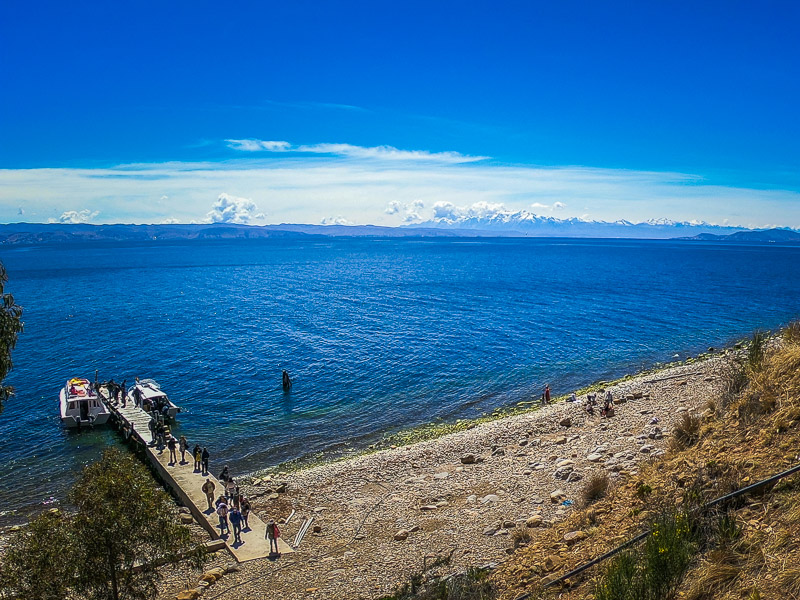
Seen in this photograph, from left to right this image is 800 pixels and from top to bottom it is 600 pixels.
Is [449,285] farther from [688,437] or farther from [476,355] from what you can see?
[688,437]

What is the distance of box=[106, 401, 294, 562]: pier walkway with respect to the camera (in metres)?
20.5

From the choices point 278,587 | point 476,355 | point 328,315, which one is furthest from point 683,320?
point 278,587

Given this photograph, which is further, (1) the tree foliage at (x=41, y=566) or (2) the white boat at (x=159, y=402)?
(2) the white boat at (x=159, y=402)

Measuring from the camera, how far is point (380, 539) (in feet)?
66.6

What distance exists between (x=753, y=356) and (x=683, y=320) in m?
53.9

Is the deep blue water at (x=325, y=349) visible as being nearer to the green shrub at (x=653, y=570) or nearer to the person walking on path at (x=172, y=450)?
the person walking on path at (x=172, y=450)

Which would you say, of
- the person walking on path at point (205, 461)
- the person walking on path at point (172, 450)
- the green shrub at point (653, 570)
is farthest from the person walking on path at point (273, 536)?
the green shrub at point (653, 570)

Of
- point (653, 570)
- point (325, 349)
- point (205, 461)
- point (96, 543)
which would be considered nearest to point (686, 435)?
point (653, 570)

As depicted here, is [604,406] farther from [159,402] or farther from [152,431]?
[159,402]

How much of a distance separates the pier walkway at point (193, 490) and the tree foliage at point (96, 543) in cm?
823

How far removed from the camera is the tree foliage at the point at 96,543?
36.8 feet

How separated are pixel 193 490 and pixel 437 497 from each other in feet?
35.0

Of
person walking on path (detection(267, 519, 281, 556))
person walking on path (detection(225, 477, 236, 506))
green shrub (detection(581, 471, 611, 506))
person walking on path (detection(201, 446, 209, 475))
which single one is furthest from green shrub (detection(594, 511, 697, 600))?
person walking on path (detection(201, 446, 209, 475))

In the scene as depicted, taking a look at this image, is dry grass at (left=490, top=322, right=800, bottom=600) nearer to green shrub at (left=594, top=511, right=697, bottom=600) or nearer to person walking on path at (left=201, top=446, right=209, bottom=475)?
green shrub at (left=594, top=511, right=697, bottom=600)
